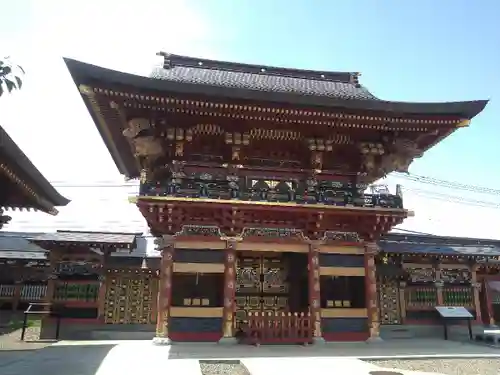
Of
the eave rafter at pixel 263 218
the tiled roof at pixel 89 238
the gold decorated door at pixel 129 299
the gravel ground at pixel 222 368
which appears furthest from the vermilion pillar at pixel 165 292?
the gold decorated door at pixel 129 299

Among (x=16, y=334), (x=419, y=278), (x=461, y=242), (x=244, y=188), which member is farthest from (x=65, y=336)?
(x=461, y=242)

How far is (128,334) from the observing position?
17344mm

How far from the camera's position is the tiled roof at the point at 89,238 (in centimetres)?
1733

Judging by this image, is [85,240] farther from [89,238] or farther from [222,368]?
[222,368]

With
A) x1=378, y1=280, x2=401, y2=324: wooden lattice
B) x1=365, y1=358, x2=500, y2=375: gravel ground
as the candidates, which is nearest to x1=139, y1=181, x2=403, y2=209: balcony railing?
x1=378, y1=280, x2=401, y2=324: wooden lattice

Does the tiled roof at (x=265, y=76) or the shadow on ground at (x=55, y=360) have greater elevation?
the tiled roof at (x=265, y=76)

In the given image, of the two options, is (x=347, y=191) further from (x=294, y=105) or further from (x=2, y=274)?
(x=2, y=274)

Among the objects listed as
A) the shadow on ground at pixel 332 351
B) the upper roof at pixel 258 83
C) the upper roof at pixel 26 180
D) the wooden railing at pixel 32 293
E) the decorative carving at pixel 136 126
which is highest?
the upper roof at pixel 258 83

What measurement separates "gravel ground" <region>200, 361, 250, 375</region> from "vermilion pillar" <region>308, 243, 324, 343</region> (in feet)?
14.8

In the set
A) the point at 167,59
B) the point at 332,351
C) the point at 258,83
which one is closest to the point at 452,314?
the point at 332,351

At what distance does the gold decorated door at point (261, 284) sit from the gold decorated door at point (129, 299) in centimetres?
445

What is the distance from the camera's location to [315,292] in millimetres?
14227

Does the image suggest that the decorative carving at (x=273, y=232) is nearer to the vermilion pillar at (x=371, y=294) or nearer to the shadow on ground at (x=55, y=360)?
the vermilion pillar at (x=371, y=294)

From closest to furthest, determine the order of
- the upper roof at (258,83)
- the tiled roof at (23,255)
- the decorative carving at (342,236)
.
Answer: the upper roof at (258,83) < the decorative carving at (342,236) < the tiled roof at (23,255)
